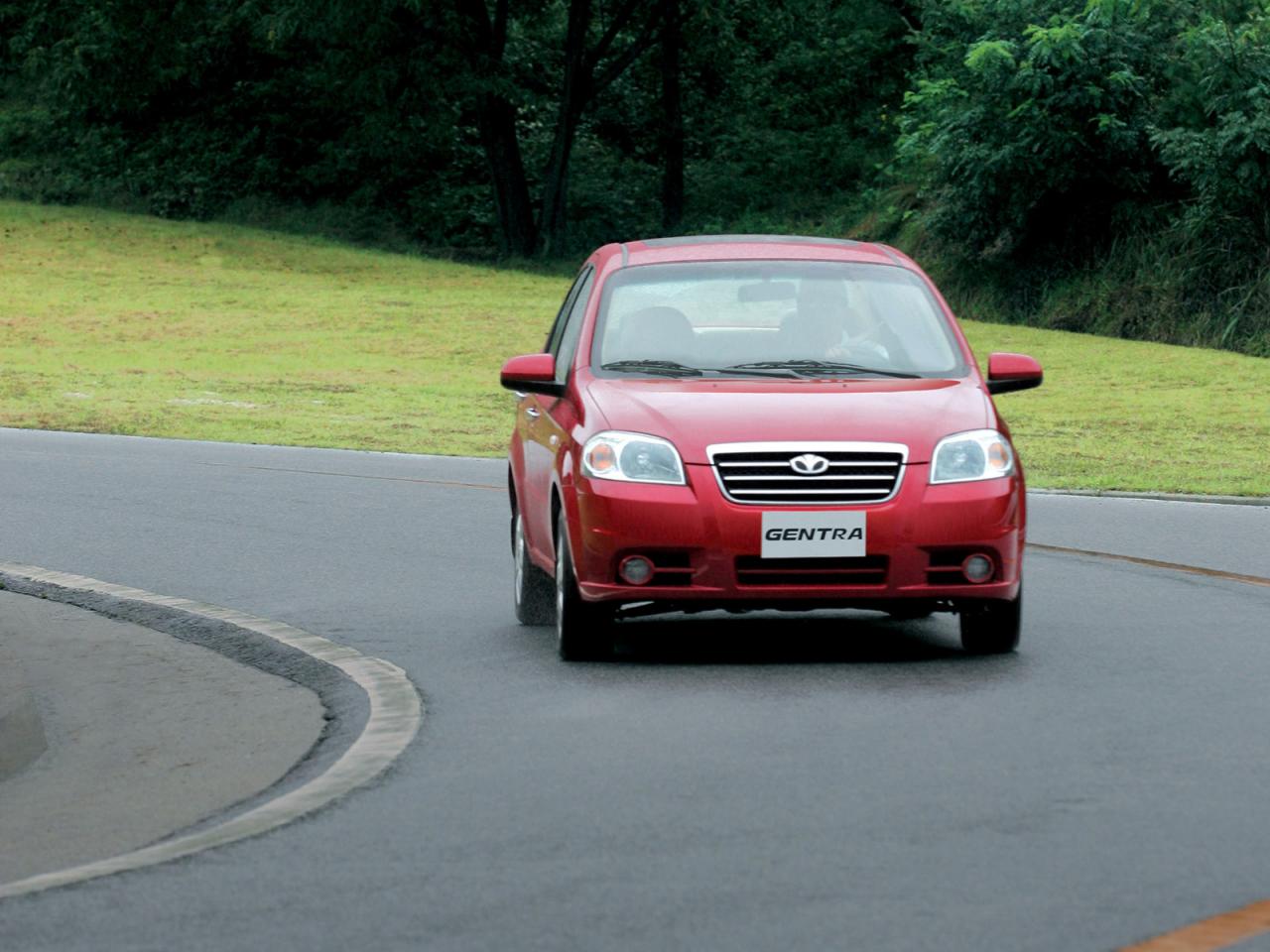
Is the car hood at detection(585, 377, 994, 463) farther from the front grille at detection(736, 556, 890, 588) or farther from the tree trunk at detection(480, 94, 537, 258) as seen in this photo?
the tree trunk at detection(480, 94, 537, 258)

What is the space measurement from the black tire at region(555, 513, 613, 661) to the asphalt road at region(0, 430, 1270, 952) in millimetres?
90

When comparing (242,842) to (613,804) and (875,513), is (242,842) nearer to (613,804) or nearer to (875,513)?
(613,804)

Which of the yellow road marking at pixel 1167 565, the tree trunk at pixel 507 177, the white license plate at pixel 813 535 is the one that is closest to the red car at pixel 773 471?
the white license plate at pixel 813 535

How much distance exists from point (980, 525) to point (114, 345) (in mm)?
28246

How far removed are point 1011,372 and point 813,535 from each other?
1465 mm

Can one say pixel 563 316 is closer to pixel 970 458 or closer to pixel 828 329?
pixel 828 329

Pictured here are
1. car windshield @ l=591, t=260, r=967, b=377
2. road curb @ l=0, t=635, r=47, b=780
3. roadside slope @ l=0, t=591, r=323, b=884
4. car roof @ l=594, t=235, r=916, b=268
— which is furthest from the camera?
car roof @ l=594, t=235, r=916, b=268

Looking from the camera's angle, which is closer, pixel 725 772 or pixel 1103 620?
pixel 725 772

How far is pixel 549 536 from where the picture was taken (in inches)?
421

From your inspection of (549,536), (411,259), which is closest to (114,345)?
(411,259)

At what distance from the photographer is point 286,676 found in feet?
33.3

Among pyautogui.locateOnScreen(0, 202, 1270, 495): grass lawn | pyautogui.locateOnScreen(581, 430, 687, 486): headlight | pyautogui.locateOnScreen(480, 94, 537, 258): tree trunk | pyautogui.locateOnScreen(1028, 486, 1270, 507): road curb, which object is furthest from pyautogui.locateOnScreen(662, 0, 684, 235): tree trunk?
pyautogui.locateOnScreen(581, 430, 687, 486): headlight

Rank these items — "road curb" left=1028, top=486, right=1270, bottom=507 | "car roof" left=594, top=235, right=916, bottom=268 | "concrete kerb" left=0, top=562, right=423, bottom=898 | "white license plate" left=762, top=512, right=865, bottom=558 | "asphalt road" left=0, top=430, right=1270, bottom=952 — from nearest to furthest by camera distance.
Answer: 1. "asphalt road" left=0, top=430, right=1270, bottom=952
2. "concrete kerb" left=0, top=562, right=423, bottom=898
3. "white license plate" left=762, top=512, right=865, bottom=558
4. "car roof" left=594, top=235, right=916, bottom=268
5. "road curb" left=1028, top=486, right=1270, bottom=507

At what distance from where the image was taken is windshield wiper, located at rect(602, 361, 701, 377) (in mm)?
10641
